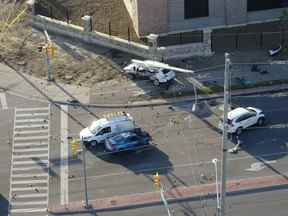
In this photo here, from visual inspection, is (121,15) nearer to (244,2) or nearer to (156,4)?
(156,4)

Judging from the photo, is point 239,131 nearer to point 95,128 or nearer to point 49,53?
point 95,128

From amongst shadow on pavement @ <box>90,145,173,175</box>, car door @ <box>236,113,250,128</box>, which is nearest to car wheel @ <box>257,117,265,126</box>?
car door @ <box>236,113,250,128</box>

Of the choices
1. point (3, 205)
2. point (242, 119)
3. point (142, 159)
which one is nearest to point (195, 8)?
point (242, 119)

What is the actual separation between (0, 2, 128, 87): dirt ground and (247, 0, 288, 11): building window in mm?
13192

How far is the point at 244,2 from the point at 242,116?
52.0 ft

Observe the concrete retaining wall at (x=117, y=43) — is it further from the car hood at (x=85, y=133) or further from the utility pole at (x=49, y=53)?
the car hood at (x=85, y=133)

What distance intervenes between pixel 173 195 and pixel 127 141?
5936 millimetres

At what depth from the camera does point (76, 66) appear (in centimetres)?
6731

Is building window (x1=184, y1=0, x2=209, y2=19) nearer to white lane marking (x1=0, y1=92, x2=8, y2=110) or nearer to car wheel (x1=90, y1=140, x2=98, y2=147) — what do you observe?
white lane marking (x1=0, y1=92, x2=8, y2=110)

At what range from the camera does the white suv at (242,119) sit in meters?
57.6

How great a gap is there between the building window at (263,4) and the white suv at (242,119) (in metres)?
14.9

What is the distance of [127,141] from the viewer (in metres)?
56.4

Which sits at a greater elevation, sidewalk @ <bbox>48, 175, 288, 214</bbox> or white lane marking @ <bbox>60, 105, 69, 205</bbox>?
white lane marking @ <bbox>60, 105, 69, 205</bbox>

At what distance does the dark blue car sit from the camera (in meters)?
56.4
